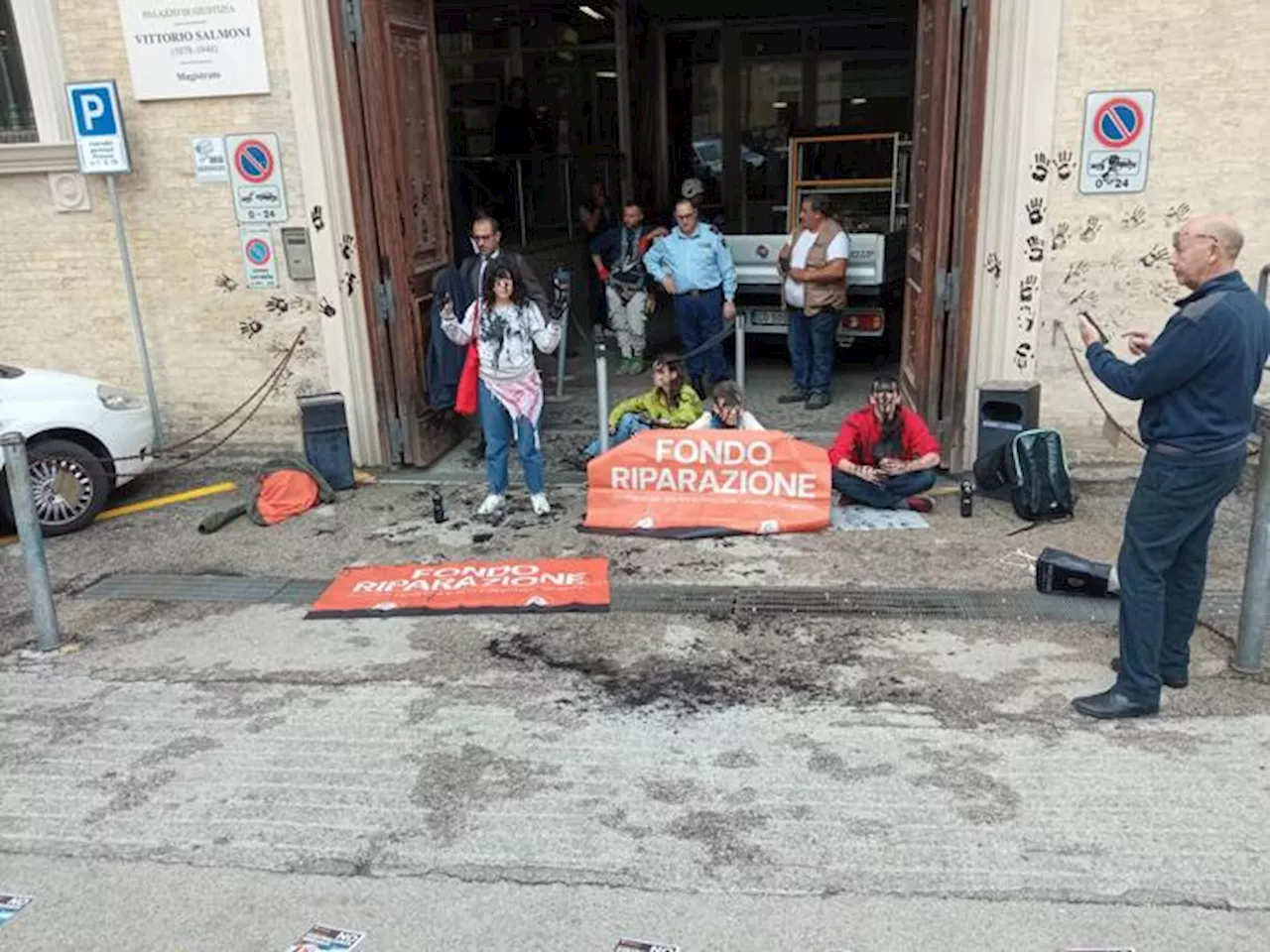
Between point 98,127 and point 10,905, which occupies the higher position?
point 98,127

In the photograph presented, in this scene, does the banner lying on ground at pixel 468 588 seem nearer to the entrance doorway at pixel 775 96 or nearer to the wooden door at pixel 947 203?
the wooden door at pixel 947 203

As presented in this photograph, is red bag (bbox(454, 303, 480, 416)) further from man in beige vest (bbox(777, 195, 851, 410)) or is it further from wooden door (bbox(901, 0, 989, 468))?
wooden door (bbox(901, 0, 989, 468))

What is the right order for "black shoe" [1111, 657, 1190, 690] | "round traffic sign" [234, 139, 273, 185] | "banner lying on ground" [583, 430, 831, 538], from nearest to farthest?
1. "black shoe" [1111, 657, 1190, 690]
2. "banner lying on ground" [583, 430, 831, 538]
3. "round traffic sign" [234, 139, 273, 185]

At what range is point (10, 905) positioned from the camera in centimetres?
360

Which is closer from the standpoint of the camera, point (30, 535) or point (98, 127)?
point (30, 535)

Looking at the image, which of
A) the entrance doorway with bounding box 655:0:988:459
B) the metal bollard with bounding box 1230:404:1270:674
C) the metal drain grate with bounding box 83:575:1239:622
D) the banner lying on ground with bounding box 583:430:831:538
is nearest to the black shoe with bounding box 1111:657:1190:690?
the metal bollard with bounding box 1230:404:1270:674

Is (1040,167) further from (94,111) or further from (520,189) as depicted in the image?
(520,189)

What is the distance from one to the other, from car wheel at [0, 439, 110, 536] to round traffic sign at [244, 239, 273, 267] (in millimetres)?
1889

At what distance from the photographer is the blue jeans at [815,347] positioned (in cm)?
963

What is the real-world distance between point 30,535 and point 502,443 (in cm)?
296

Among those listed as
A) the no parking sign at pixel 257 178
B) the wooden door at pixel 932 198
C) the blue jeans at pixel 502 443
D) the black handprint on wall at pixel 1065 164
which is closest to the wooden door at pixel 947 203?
the wooden door at pixel 932 198

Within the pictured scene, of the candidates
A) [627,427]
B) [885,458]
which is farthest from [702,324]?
[885,458]

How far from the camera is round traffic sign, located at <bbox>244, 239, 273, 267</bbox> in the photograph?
8305mm

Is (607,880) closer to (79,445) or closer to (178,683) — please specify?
(178,683)
